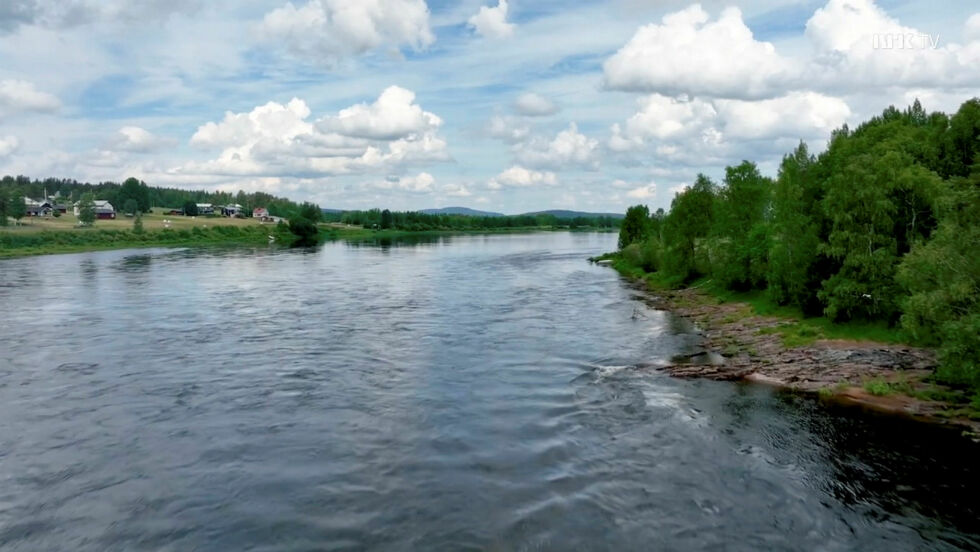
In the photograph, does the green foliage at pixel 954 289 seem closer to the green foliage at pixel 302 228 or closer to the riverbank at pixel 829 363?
the riverbank at pixel 829 363

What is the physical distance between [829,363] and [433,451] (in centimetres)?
2119

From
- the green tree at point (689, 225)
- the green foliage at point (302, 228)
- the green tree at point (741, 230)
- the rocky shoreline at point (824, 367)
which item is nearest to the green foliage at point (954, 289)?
the rocky shoreline at point (824, 367)

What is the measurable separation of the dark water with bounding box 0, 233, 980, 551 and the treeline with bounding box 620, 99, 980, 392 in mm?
4678

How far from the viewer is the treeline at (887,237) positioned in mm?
25281

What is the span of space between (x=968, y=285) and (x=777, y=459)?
997 cm

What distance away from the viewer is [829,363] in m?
33.1

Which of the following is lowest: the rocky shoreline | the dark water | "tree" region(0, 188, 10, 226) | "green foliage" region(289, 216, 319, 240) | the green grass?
the dark water

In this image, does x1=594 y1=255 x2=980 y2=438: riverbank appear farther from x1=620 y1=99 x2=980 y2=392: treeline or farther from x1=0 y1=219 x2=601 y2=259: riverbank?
x1=0 y1=219 x2=601 y2=259: riverbank

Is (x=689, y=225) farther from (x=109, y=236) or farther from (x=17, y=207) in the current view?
(x=17, y=207)

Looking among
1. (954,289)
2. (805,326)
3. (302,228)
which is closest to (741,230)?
(805,326)

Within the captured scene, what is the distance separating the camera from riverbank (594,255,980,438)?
89.0ft

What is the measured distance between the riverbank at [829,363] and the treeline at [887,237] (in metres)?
1.13

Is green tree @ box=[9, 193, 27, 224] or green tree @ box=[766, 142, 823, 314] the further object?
green tree @ box=[9, 193, 27, 224]

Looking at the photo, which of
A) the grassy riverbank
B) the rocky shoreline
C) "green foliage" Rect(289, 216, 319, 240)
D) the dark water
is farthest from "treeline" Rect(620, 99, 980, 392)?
"green foliage" Rect(289, 216, 319, 240)
